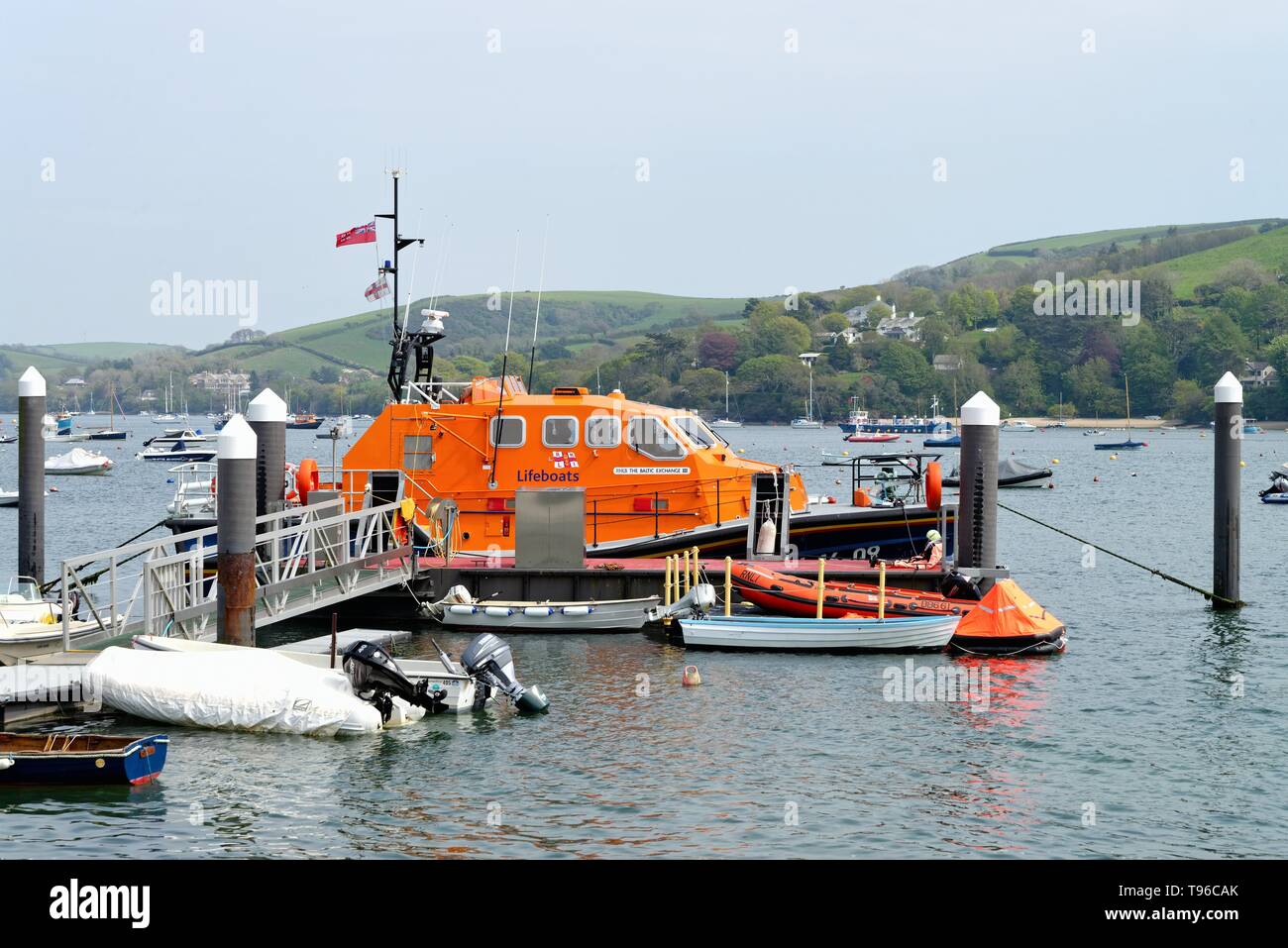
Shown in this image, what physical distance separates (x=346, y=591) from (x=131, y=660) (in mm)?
4827

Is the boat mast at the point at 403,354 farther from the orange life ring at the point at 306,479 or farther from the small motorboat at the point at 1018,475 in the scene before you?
the small motorboat at the point at 1018,475

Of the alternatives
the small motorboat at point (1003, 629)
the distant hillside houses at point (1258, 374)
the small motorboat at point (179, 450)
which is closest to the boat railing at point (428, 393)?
the small motorboat at point (1003, 629)

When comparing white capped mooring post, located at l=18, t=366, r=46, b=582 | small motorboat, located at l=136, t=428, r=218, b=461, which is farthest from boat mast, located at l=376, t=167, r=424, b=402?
small motorboat, located at l=136, t=428, r=218, b=461

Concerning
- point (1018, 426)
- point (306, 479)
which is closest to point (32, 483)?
point (306, 479)

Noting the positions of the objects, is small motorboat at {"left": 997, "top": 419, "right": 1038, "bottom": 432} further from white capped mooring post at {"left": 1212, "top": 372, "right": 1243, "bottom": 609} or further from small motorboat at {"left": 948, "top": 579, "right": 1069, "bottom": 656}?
small motorboat at {"left": 948, "top": 579, "right": 1069, "bottom": 656}

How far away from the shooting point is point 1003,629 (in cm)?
2067

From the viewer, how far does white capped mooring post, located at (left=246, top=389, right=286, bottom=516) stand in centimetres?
2328

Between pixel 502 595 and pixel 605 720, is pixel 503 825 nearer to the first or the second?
pixel 605 720

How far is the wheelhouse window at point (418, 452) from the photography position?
24172 mm

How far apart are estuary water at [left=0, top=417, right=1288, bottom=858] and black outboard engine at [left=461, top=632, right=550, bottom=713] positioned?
0.66 ft
